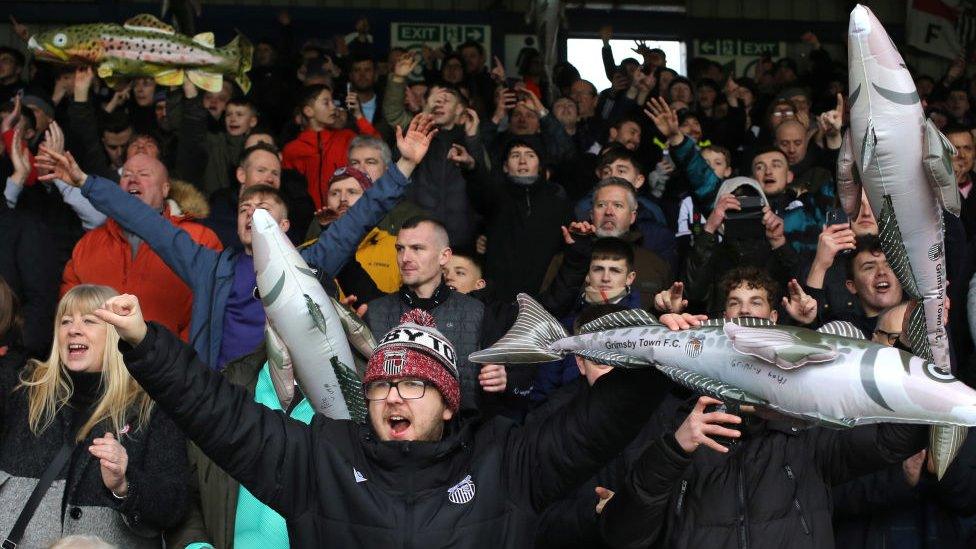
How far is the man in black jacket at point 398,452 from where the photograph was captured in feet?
12.6

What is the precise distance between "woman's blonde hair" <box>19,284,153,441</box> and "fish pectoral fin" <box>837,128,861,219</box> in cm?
263

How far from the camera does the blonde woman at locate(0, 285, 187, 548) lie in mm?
4852

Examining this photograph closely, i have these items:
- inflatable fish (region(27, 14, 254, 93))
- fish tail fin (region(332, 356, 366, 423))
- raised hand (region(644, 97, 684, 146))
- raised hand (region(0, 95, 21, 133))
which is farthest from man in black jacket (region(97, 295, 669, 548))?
raised hand (region(0, 95, 21, 133))

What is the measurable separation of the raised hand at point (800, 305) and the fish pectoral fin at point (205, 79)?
414 centimetres

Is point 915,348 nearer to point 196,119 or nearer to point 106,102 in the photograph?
point 196,119

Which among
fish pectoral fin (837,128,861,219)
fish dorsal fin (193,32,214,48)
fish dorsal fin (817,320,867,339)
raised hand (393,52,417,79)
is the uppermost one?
fish dorsal fin (193,32,214,48)

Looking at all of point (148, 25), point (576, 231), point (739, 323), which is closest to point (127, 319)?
point (739, 323)

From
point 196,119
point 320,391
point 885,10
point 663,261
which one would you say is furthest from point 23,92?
point 885,10

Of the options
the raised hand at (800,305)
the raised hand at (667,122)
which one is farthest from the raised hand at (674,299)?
the raised hand at (667,122)

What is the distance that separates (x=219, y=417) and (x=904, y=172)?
2.28m

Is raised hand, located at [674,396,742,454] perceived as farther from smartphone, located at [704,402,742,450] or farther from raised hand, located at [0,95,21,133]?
raised hand, located at [0,95,21,133]

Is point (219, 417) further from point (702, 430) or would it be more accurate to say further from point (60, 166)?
point (60, 166)

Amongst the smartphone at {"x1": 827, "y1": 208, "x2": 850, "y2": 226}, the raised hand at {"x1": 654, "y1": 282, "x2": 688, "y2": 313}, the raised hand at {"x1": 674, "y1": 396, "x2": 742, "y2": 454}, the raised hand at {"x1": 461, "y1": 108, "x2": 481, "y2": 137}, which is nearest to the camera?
the raised hand at {"x1": 674, "y1": 396, "x2": 742, "y2": 454}

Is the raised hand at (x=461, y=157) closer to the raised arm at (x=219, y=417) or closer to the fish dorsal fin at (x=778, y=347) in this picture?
the raised arm at (x=219, y=417)
